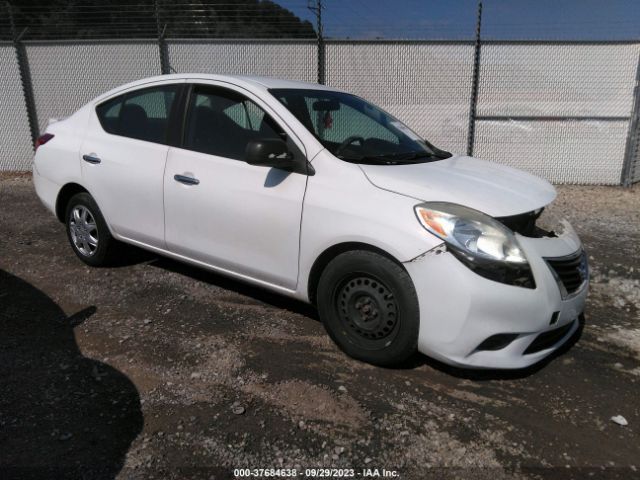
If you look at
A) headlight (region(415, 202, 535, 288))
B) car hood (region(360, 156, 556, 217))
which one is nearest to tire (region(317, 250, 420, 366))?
headlight (region(415, 202, 535, 288))

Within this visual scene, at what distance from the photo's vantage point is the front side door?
137 inches

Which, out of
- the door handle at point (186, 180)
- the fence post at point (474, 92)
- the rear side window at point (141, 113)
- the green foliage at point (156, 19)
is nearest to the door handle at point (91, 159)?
the rear side window at point (141, 113)

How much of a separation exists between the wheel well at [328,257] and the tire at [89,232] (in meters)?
2.18

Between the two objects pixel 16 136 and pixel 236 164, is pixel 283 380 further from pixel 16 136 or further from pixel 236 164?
pixel 16 136

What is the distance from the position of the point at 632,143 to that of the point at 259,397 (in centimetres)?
847

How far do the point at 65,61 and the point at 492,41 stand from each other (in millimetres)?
→ 7350

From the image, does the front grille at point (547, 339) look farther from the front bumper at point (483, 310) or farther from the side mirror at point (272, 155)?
the side mirror at point (272, 155)

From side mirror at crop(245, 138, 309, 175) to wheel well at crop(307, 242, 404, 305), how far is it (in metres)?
0.54

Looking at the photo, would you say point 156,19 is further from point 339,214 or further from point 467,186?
point 467,186

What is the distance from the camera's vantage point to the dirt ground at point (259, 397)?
253cm

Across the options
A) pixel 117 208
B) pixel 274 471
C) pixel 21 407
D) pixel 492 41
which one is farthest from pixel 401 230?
pixel 492 41

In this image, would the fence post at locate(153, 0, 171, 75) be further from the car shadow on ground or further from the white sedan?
the car shadow on ground

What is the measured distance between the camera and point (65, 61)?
9.39m

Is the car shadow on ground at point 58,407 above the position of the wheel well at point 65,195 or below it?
below
